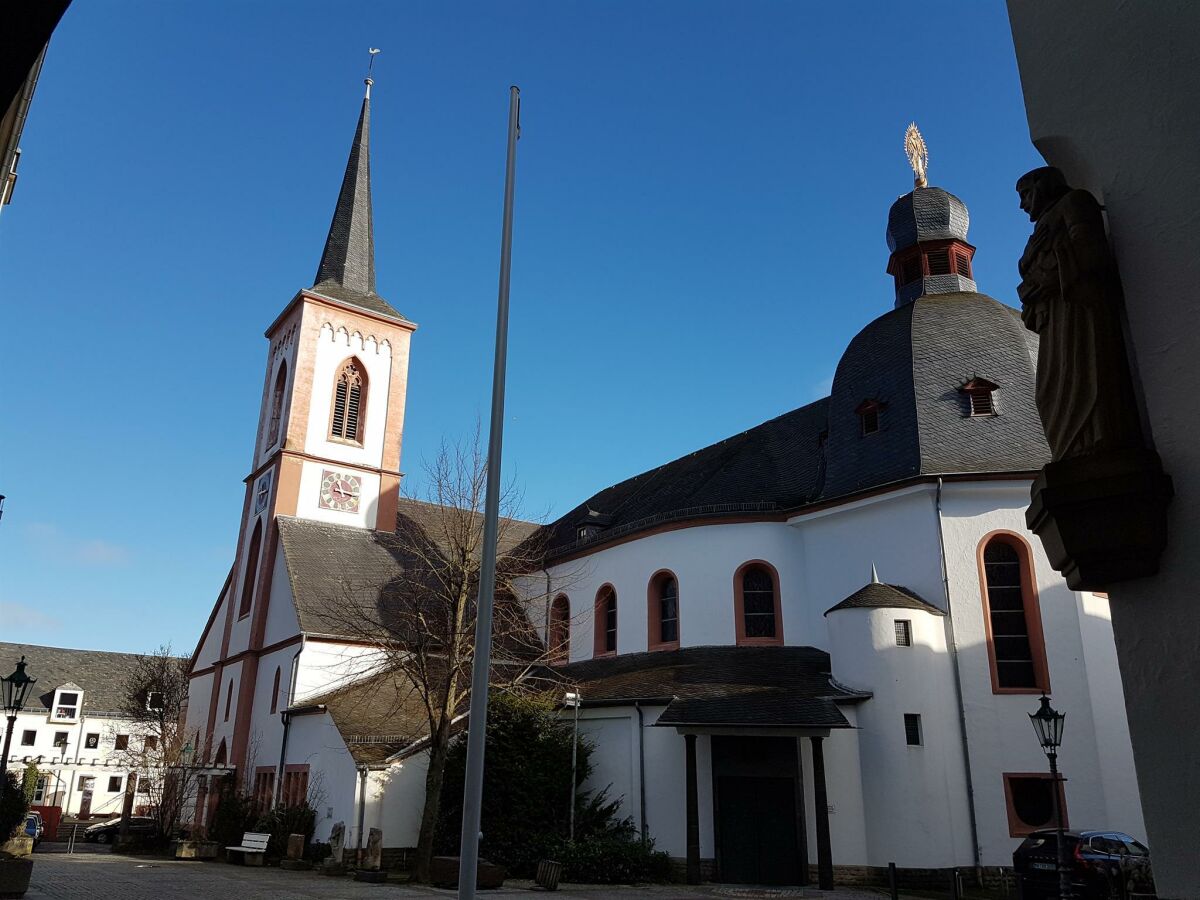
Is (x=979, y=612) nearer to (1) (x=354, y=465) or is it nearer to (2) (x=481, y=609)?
(2) (x=481, y=609)

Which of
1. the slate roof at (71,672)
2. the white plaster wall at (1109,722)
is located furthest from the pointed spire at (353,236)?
the slate roof at (71,672)

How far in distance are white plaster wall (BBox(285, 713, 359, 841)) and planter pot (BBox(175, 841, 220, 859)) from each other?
2.98m

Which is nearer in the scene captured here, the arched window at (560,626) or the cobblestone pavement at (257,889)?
the cobblestone pavement at (257,889)

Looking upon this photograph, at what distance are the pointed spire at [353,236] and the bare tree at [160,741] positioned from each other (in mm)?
18278

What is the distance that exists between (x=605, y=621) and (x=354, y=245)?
21.7 m

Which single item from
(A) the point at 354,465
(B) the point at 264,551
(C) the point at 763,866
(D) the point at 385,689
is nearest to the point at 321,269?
(A) the point at 354,465

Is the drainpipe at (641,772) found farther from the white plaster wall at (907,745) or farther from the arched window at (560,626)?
the arched window at (560,626)

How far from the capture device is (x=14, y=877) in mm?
14906

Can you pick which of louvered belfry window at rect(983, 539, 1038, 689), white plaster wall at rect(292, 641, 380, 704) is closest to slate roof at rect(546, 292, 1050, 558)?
louvered belfry window at rect(983, 539, 1038, 689)

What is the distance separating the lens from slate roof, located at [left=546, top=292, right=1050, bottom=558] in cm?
2153

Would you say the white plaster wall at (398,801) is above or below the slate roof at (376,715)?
below

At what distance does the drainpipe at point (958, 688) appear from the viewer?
18578 millimetres

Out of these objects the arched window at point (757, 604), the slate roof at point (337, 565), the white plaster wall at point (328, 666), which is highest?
the slate roof at point (337, 565)

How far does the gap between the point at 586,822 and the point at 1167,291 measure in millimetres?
20289
